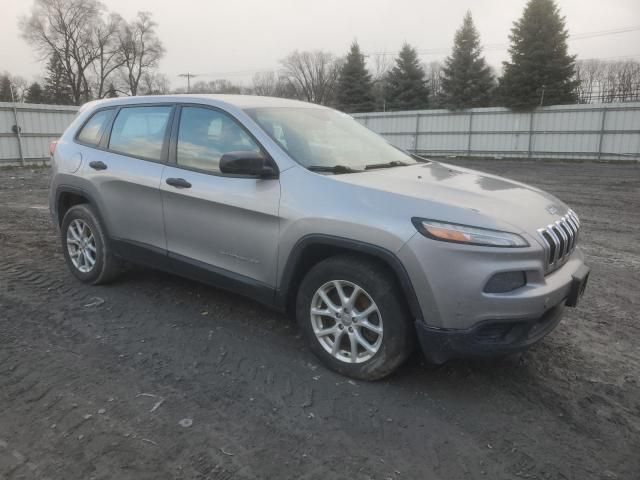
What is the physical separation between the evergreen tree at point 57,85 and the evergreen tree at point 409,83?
37845mm

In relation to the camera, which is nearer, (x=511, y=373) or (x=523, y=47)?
(x=511, y=373)

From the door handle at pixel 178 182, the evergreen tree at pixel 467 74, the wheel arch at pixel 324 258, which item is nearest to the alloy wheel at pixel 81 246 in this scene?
the door handle at pixel 178 182

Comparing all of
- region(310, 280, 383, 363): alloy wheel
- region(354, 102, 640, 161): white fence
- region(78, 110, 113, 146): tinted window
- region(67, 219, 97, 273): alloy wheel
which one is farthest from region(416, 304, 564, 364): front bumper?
region(354, 102, 640, 161): white fence

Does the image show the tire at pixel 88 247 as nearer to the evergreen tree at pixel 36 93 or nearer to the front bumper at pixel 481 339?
the front bumper at pixel 481 339

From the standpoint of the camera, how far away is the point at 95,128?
4883mm

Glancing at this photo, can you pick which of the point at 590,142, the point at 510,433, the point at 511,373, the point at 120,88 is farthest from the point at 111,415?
the point at 120,88

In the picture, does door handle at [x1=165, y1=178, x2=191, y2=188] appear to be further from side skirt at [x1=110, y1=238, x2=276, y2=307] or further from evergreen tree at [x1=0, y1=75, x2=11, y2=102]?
evergreen tree at [x1=0, y1=75, x2=11, y2=102]

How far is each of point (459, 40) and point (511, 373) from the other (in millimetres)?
36224

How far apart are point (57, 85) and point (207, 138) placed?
200 feet

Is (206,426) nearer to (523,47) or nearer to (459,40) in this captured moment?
(523,47)

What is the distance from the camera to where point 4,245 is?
655cm

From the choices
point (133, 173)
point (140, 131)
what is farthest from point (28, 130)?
point (133, 173)

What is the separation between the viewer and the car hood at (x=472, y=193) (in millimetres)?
2912

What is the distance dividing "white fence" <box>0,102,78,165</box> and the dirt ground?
17934 mm
